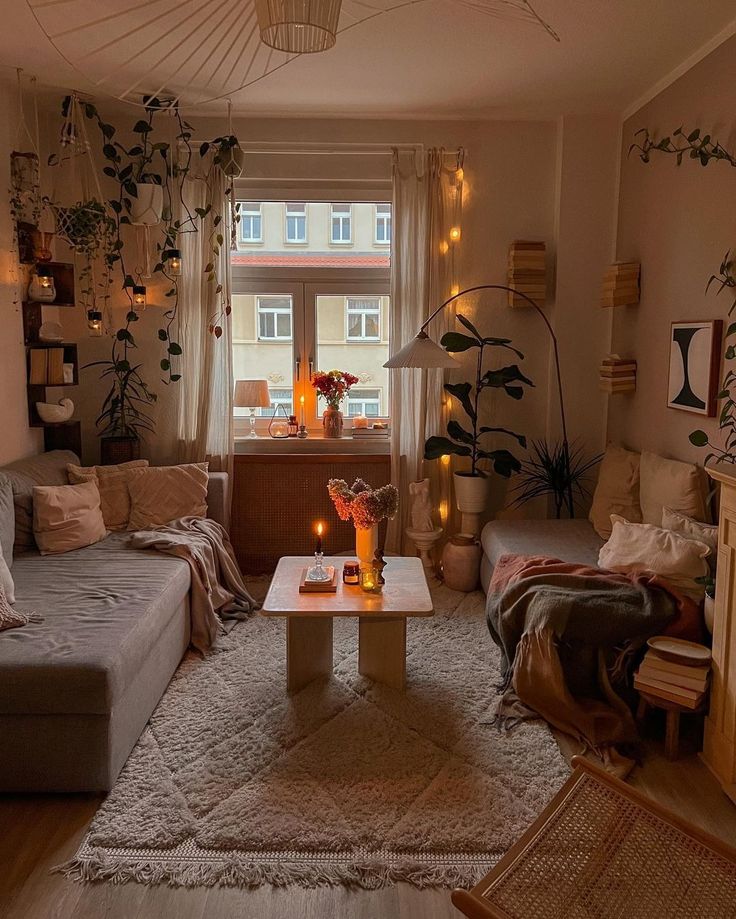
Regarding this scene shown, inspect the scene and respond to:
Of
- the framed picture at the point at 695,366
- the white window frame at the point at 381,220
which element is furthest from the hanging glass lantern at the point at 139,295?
the framed picture at the point at 695,366

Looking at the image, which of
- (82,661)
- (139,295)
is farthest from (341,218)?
(82,661)

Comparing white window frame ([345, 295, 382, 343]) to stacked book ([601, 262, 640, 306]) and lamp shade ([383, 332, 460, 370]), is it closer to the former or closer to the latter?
lamp shade ([383, 332, 460, 370])

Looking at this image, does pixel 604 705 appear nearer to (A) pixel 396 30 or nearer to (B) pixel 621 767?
(B) pixel 621 767

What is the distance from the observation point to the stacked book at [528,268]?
4.47 meters

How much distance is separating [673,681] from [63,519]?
283 cm

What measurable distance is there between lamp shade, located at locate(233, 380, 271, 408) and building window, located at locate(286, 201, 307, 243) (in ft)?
3.17

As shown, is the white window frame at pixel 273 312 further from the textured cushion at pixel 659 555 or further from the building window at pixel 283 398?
the textured cushion at pixel 659 555

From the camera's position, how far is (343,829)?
2305 millimetres

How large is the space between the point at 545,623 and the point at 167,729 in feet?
4.90

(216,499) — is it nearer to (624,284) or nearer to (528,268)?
(528,268)

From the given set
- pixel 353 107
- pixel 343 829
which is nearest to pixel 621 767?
pixel 343 829

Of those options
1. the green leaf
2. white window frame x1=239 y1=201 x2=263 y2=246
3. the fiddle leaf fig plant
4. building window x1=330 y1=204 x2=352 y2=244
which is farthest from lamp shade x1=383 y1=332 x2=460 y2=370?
white window frame x1=239 y1=201 x2=263 y2=246

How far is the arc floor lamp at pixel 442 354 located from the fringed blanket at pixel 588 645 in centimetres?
137

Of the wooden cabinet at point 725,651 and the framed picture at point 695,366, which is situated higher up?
the framed picture at point 695,366
